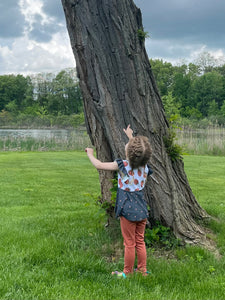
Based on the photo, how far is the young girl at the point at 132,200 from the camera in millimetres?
2992

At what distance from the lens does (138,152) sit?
2.93 m

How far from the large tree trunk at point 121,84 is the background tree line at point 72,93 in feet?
139

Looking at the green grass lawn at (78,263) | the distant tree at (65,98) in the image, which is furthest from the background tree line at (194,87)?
the green grass lawn at (78,263)

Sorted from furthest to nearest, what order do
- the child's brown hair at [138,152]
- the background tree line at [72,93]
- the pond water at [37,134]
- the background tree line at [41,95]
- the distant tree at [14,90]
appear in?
1. the distant tree at [14,90]
2. the background tree line at [41,95]
3. the background tree line at [72,93]
4. the pond water at [37,134]
5. the child's brown hair at [138,152]

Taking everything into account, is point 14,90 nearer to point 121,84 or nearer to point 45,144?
point 45,144

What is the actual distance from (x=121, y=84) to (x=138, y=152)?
1.17m

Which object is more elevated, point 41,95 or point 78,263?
point 41,95

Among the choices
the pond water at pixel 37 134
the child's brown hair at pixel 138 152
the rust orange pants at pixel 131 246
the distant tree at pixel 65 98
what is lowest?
the rust orange pants at pixel 131 246

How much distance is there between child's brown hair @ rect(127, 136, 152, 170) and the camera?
2934 mm

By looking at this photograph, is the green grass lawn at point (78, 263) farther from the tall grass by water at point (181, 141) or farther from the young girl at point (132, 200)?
the tall grass by water at point (181, 141)

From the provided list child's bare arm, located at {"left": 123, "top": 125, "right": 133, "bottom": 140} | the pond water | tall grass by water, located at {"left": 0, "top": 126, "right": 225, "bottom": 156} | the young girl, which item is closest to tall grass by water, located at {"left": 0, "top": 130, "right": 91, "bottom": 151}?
tall grass by water, located at {"left": 0, "top": 126, "right": 225, "bottom": 156}

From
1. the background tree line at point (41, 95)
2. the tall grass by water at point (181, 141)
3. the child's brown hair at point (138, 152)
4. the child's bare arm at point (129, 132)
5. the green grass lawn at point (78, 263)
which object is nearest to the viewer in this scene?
the green grass lawn at point (78, 263)

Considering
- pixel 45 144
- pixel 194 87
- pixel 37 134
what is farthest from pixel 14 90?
pixel 45 144

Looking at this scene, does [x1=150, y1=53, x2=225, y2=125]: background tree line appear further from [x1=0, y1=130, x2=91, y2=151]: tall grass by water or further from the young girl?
the young girl
